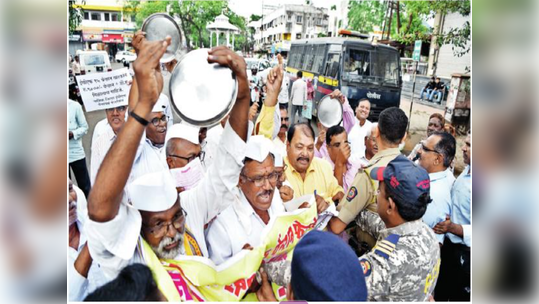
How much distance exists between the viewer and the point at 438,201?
2469 millimetres

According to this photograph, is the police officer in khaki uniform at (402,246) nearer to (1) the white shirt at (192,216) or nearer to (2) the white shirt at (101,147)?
(1) the white shirt at (192,216)

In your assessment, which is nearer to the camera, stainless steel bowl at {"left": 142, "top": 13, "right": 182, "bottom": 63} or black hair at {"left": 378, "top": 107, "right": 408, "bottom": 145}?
stainless steel bowl at {"left": 142, "top": 13, "right": 182, "bottom": 63}

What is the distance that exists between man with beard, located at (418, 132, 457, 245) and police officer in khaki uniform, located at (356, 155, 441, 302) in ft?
2.95

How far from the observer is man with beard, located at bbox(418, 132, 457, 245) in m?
2.45

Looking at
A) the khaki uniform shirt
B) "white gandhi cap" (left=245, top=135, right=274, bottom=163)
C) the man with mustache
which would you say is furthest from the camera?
the man with mustache

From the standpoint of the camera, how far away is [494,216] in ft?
5.36

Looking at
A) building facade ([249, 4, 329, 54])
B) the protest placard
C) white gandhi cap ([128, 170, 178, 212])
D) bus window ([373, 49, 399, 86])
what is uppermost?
building facade ([249, 4, 329, 54])

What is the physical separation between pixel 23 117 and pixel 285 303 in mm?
1117

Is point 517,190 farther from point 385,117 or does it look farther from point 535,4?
point 385,117

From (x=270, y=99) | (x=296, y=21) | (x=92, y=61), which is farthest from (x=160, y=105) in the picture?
(x=296, y=21)

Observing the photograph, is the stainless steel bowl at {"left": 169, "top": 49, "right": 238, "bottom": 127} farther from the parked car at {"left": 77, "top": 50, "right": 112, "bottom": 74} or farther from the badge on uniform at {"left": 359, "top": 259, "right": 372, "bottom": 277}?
the parked car at {"left": 77, "top": 50, "right": 112, "bottom": 74}

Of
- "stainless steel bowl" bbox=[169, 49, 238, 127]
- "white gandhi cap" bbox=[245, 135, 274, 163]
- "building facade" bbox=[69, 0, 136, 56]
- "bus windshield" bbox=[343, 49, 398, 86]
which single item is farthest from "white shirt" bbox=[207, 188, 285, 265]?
"building facade" bbox=[69, 0, 136, 56]

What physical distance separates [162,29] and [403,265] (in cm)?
179

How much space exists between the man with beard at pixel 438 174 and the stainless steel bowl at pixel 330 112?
1311 mm
